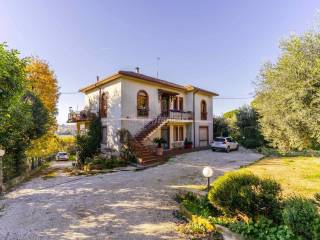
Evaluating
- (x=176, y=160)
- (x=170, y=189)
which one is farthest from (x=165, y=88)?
(x=170, y=189)

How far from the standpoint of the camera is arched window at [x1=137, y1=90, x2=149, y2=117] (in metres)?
19.8

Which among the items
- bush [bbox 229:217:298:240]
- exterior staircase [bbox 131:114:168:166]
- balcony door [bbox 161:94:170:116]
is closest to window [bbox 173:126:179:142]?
balcony door [bbox 161:94:170:116]

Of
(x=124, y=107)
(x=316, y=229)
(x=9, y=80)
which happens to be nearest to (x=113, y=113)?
(x=124, y=107)

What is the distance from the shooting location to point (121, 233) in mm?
5434

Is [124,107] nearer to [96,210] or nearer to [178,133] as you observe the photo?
[178,133]

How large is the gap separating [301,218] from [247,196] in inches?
56.7

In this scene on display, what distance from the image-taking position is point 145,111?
66.4ft

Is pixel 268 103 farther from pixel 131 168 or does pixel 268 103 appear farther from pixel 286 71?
pixel 131 168

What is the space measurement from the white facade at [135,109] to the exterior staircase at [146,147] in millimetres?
356

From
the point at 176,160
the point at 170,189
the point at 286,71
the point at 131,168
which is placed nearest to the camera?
the point at 286,71

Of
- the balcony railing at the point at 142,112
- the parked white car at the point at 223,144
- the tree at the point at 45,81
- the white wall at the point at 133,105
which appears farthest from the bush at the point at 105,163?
the tree at the point at 45,81

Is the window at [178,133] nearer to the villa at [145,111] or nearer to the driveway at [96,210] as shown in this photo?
the villa at [145,111]

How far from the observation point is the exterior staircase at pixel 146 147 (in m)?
16.3

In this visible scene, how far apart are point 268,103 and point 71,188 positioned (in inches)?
444
